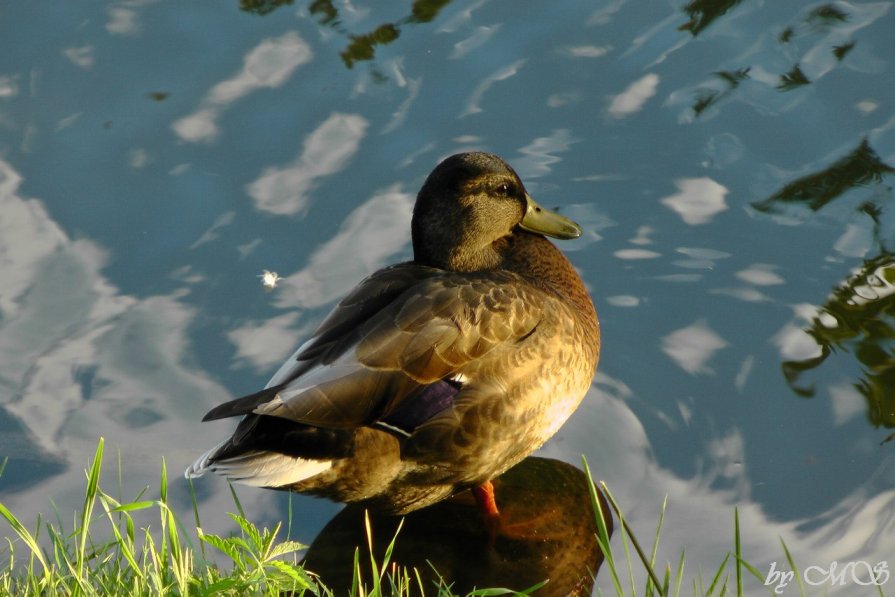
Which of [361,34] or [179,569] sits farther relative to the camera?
[361,34]

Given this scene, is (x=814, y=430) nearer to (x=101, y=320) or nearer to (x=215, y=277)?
(x=215, y=277)

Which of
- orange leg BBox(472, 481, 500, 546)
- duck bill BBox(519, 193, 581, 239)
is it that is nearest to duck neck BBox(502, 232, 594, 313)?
duck bill BBox(519, 193, 581, 239)

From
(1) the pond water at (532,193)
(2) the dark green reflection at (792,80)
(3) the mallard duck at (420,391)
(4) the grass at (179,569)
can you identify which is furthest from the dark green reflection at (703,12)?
(4) the grass at (179,569)

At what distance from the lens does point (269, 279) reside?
5340mm

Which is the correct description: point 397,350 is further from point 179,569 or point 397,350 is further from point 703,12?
point 703,12

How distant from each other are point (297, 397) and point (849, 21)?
13.1 ft

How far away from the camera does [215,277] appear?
5430 mm

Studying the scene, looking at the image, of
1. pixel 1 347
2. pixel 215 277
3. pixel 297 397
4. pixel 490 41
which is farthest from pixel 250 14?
pixel 297 397

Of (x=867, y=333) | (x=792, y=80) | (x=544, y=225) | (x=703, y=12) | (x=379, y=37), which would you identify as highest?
(x=379, y=37)

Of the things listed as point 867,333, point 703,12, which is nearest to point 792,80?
point 703,12

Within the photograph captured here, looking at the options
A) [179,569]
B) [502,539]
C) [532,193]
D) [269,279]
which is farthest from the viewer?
[532,193]

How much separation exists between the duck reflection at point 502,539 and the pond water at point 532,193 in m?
0.13

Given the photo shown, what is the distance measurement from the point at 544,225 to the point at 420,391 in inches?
44.9

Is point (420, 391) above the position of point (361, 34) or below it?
below
